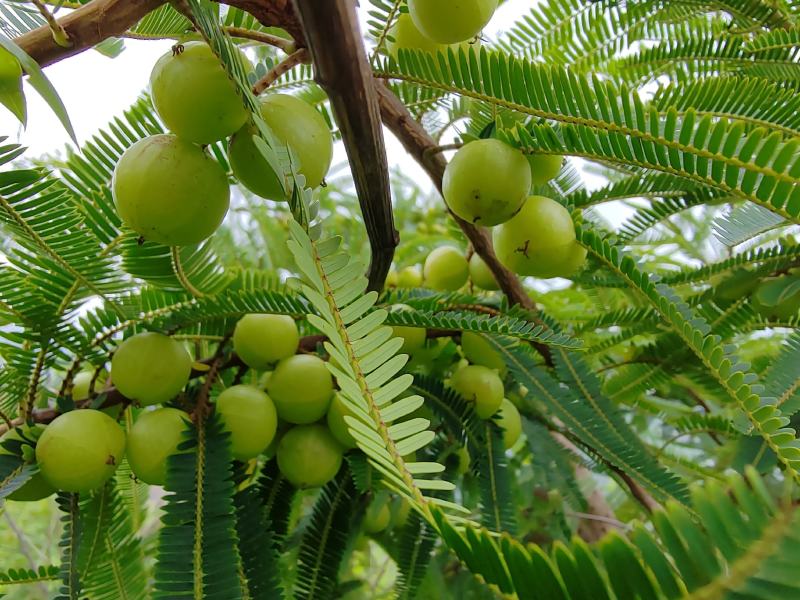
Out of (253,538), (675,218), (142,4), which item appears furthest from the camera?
(675,218)

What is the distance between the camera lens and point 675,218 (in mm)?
1435

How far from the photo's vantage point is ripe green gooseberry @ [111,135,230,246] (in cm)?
40

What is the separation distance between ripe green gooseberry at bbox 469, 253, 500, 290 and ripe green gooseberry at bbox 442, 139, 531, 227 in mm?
322

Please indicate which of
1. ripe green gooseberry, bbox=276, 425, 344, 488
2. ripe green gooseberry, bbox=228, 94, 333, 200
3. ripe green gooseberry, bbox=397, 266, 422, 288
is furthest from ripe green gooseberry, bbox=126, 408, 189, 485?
ripe green gooseberry, bbox=397, 266, 422, 288

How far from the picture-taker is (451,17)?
42cm

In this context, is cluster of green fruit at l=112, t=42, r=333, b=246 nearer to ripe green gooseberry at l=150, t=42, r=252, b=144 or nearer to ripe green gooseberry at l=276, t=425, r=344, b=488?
ripe green gooseberry at l=150, t=42, r=252, b=144

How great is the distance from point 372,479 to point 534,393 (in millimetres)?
200

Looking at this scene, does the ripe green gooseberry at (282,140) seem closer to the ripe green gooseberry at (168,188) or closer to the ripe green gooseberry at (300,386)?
the ripe green gooseberry at (168,188)

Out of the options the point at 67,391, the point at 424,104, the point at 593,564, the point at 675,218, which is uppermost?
the point at 675,218

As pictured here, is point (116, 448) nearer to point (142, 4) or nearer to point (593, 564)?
point (142, 4)

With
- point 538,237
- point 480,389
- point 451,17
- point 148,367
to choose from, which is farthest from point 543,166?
point 148,367

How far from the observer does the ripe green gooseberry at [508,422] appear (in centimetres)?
75

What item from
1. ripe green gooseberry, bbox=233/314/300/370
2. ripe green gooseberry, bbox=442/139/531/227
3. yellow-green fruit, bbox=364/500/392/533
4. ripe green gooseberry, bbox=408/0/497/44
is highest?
ripe green gooseberry, bbox=408/0/497/44

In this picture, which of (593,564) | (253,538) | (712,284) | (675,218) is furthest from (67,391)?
(675,218)
